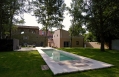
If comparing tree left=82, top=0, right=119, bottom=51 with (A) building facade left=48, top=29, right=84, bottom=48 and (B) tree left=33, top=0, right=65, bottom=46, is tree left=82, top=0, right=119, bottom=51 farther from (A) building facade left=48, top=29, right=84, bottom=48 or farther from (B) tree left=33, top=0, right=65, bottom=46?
(A) building facade left=48, top=29, right=84, bottom=48

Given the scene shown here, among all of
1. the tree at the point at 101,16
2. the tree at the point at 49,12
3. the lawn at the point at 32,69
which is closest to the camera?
the lawn at the point at 32,69

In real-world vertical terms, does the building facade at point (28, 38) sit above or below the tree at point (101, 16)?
below

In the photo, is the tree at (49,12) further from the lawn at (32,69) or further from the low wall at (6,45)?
the lawn at (32,69)

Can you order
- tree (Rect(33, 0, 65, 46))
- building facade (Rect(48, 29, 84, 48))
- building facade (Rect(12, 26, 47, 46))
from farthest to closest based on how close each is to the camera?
building facade (Rect(12, 26, 47, 46)) → building facade (Rect(48, 29, 84, 48)) → tree (Rect(33, 0, 65, 46))

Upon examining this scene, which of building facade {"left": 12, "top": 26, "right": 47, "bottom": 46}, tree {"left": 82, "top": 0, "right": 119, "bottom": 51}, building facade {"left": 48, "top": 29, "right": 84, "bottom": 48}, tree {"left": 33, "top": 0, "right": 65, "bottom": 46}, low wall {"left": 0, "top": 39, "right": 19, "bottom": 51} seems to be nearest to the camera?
tree {"left": 82, "top": 0, "right": 119, "bottom": 51}

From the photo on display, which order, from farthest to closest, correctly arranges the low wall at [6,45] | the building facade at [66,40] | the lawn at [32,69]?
the building facade at [66,40], the low wall at [6,45], the lawn at [32,69]

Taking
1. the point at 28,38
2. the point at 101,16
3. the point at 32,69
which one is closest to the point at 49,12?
the point at 101,16

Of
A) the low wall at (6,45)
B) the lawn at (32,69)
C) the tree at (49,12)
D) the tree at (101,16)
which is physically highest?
the tree at (49,12)

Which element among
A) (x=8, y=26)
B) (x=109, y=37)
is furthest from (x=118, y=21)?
(x=8, y=26)

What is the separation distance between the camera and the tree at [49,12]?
1004 inches

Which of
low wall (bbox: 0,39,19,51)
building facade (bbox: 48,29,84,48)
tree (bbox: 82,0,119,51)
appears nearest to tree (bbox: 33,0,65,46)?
building facade (bbox: 48,29,84,48)

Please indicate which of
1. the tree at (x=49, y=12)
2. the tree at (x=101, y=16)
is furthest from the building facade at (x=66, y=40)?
the tree at (x=101, y=16)

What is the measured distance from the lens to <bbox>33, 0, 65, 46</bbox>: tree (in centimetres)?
2550

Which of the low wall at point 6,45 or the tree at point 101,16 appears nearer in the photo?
the tree at point 101,16
